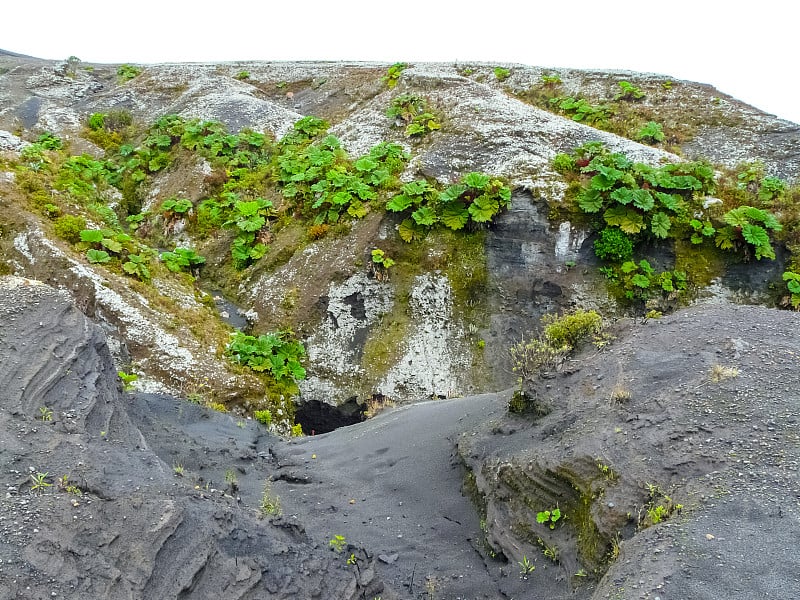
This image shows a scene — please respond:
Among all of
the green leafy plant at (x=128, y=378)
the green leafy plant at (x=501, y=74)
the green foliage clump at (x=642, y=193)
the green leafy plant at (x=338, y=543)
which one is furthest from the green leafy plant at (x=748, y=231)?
the green leafy plant at (x=501, y=74)

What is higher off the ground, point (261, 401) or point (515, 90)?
point (515, 90)

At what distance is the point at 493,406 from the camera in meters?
11.7

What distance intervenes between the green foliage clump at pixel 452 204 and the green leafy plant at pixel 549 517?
11.7 metres

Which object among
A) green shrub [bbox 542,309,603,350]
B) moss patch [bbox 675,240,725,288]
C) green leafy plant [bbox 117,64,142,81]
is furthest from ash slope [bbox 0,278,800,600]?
green leafy plant [bbox 117,64,142,81]

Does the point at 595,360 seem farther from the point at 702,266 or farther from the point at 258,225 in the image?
the point at 258,225

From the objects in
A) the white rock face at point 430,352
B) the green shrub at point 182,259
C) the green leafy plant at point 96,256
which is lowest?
the white rock face at point 430,352

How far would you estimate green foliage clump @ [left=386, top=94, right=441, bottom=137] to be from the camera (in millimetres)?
23047

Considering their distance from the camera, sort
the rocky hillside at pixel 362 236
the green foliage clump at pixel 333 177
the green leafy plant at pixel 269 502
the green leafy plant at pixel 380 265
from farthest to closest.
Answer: the green foliage clump at pixel 333 177 → the green leafy plant at pixel 380 265 → the rocky hillside at pixel 362 236 → the green leafy plant at pixel 269 502

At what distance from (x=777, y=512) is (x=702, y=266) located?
1318 cm

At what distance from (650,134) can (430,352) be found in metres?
14.9

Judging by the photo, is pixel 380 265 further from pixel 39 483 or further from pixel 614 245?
pixel 39 483

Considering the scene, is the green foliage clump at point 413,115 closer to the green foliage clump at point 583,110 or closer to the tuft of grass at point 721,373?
the green foliage clump at point 583,110

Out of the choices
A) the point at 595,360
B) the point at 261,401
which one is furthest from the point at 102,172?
the point at 595,360

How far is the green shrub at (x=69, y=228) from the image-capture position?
56.7 feet
